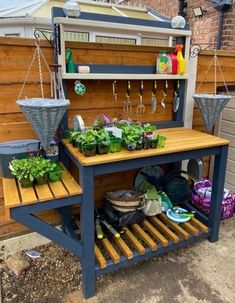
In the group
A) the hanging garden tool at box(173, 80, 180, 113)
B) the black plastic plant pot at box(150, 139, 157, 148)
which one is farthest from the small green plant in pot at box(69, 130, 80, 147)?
the hanging garden tool at box(173, 80, 180, 113)

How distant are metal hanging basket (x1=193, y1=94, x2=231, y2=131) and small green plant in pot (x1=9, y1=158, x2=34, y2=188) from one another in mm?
1479

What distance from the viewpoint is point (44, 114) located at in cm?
150

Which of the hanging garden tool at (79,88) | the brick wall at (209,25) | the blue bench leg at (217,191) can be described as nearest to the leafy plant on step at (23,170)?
the hanging garden tool at (79,88)

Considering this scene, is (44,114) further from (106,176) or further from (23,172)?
(106,176)

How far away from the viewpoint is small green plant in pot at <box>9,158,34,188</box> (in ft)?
4.95

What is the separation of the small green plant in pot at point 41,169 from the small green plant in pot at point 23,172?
0.03 meters

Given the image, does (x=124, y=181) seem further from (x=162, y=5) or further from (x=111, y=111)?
(x=162, y=5)

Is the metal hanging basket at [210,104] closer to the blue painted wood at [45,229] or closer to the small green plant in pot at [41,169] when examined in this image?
the small green plant in pot at [41,169]

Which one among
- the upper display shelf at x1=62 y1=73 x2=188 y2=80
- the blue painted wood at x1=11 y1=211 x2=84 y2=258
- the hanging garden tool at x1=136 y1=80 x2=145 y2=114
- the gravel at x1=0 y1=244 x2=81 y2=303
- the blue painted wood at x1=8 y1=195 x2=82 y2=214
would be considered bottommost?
the gravel at x1=0 y1=244 x2=81 y2=303

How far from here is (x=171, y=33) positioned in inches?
82.7

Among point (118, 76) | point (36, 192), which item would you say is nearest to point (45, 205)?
point (36, 192)

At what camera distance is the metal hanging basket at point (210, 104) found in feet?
7.11

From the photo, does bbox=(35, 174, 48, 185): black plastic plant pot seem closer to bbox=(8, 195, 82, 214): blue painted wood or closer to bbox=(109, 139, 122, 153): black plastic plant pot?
bbox=(8, 195, 82, 214): blue painted wood

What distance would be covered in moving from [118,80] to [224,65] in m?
1.21
